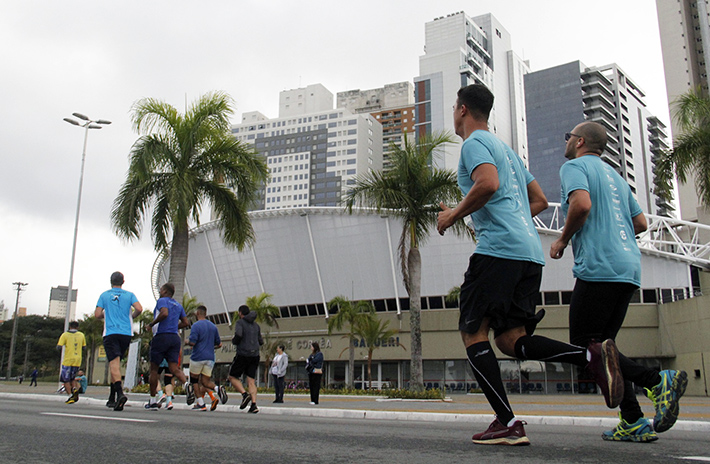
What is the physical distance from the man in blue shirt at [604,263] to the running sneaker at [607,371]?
1.08ft

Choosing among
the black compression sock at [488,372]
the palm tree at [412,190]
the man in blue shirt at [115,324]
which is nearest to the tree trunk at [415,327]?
the palm tree at [412,190]

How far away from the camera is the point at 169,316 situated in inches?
336

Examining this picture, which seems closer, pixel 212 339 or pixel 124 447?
pixel 124 447

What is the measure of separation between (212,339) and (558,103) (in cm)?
11397

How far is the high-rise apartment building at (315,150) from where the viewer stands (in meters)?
135

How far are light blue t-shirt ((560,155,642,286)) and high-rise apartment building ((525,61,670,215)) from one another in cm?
10724

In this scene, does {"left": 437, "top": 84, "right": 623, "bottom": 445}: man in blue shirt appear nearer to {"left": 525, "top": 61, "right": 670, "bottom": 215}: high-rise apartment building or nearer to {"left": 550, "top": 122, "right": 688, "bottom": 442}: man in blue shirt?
{"left": 550, "top": 122, "right": 688, "bottom": 442}: man in blue shirt

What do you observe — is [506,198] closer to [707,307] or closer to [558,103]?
[707,307]

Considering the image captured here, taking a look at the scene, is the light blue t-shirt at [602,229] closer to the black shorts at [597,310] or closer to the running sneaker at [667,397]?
the black shorts at [597,310]

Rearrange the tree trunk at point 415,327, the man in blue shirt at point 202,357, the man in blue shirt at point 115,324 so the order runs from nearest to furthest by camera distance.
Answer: the man in blue shirt at point 115,324
the man in blue shirt at point 202,357
the tree trunk at point 415,327

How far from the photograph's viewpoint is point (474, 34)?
125 m

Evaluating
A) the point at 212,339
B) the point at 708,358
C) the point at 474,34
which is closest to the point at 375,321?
the point at 708,358

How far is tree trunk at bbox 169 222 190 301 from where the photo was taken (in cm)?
1476

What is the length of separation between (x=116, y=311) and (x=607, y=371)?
658 centimetres
